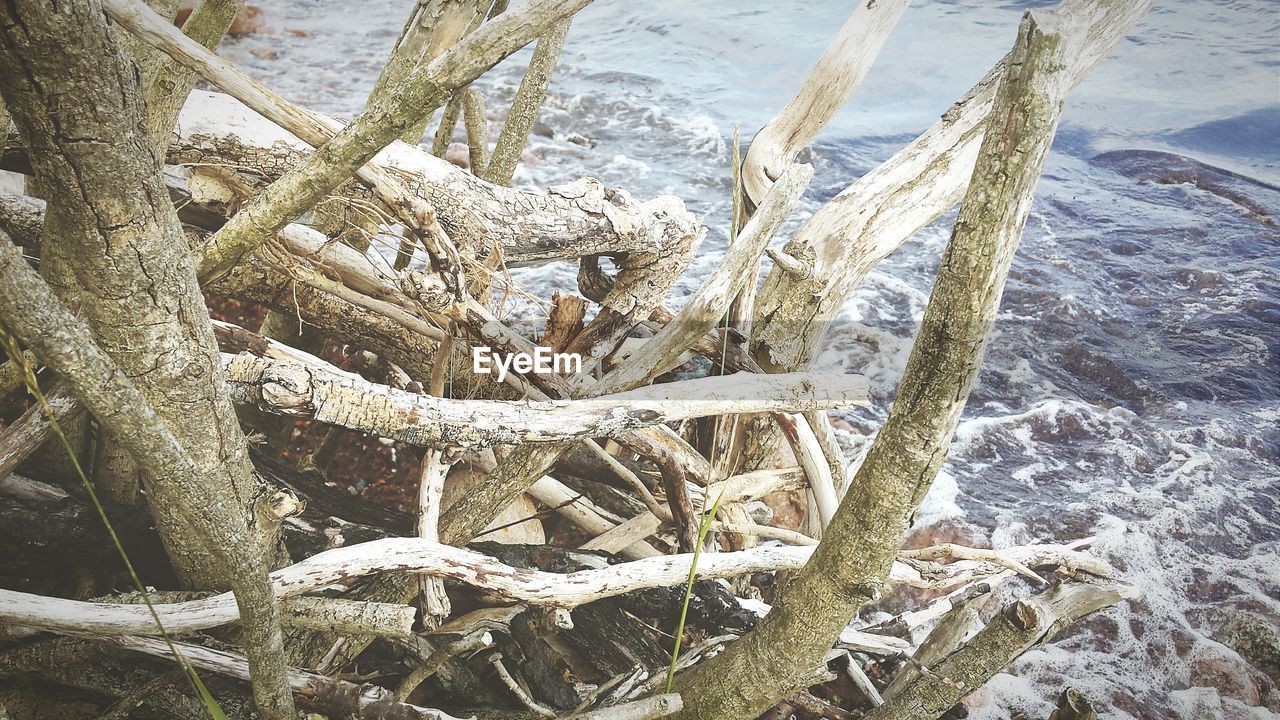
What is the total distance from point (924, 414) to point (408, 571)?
3.17 ft

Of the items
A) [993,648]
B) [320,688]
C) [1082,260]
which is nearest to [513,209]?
[320,688]

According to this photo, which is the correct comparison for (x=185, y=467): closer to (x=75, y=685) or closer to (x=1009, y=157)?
(x=75, y=685)

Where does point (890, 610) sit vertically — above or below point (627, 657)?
below

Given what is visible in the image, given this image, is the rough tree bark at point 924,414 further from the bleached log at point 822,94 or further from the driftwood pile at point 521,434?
the bleached log at point 822,94

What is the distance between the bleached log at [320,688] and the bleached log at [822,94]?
1453mm

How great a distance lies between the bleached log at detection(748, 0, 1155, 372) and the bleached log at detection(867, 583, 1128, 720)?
875mm

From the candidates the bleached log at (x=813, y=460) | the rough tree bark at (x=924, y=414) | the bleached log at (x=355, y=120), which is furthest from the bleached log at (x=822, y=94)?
the rough tree bark at (x=924, y=414)

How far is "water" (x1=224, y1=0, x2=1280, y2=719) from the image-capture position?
2340 millimetres

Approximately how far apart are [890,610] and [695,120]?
3517 mm

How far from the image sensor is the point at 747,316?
207 cm

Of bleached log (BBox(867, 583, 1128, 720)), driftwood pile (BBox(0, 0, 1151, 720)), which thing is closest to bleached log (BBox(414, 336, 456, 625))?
driftwood pile (BBox(0, 0, 1151, 720))

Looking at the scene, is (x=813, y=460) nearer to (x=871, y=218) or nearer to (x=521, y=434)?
(x=871, y=218)

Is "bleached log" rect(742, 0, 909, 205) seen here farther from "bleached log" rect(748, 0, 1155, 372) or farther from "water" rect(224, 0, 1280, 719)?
"water" rect(224, 0, 1280, 719)

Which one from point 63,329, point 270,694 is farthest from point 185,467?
point 270,694
